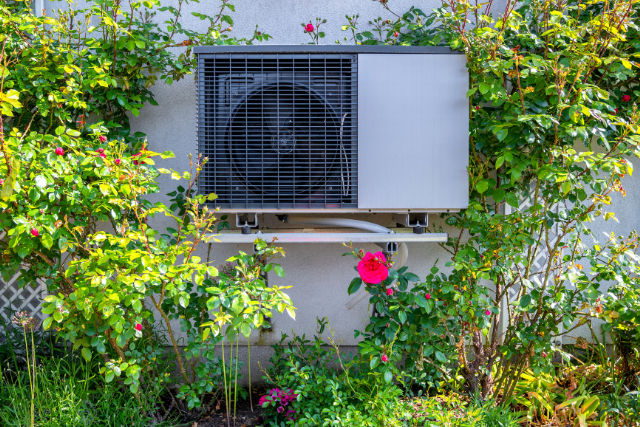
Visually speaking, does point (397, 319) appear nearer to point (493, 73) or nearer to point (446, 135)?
point (446, 135)

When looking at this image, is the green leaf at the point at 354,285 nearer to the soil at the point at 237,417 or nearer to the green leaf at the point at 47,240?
the soil at the point at 237,417

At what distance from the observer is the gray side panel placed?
1863 millimetres

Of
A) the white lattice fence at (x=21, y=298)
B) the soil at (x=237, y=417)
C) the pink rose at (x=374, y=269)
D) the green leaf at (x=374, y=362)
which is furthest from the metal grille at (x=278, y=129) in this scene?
the white lattice fence at (x=21, y=298)

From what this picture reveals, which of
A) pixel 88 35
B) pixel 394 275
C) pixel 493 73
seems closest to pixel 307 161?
pixel 394 275

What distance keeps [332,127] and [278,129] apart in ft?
0.81

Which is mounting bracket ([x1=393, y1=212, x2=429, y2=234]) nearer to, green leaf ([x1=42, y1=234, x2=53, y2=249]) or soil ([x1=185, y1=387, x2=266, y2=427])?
soil ([x1=185, y1=387, x2=266, y2=427])

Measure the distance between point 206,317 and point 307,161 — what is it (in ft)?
2.89

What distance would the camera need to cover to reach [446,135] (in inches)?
74.7

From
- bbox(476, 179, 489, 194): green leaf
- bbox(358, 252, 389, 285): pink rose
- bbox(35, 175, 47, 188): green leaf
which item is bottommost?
bbox(358, 252, 389, 285): pink rose

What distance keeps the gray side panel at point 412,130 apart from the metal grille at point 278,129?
0.24ft

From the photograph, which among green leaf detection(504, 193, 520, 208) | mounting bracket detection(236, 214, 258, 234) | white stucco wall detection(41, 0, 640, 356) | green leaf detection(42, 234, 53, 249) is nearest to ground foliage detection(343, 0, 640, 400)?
green leaf detection(504, 193, 520, 208)

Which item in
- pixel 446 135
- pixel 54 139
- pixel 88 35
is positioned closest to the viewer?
pixel 54 139

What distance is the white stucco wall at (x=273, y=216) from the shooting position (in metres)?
2.37

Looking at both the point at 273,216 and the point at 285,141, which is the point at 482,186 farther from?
the point at 273,216
